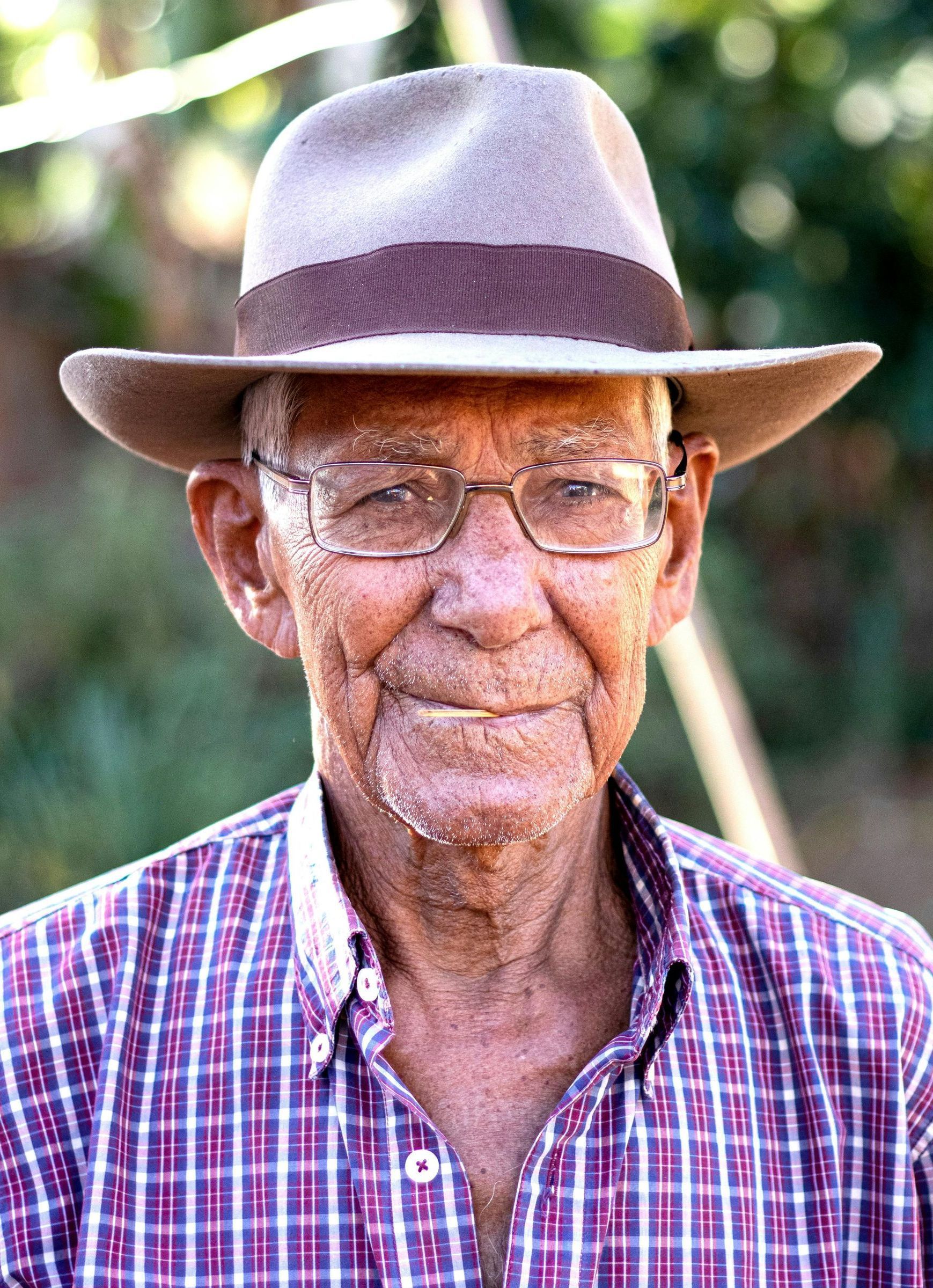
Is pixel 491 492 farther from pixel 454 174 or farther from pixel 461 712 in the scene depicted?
pixel 454 174

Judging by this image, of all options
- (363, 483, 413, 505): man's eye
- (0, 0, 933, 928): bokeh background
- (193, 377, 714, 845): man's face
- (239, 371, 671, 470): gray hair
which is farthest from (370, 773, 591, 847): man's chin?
(0, 0, 933, 928): bokeh background

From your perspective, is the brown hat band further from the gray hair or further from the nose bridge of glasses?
the nose bridge of glasses

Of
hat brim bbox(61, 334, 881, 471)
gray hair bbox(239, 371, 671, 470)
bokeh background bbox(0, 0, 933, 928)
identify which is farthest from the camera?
bokeh background bbox(0, 0, 933, 928)

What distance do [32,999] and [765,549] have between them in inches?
389

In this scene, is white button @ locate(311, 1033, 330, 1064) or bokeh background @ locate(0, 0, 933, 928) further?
bokeh background @ locate(0, 0, 933, 928)

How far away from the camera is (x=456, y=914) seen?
2.02 metres

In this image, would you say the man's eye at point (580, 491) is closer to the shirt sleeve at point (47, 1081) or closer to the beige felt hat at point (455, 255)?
the beige felt hat at point (455, 255)

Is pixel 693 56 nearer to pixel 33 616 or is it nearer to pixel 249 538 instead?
pixel 33 616

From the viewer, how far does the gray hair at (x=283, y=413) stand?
1.89 meters

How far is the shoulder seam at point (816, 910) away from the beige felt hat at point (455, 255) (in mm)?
798

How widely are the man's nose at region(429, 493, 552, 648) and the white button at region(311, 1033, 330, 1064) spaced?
592 mm

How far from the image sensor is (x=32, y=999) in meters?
1.90

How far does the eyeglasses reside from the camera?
179cm

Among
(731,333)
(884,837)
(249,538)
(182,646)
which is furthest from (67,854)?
(731,333)
